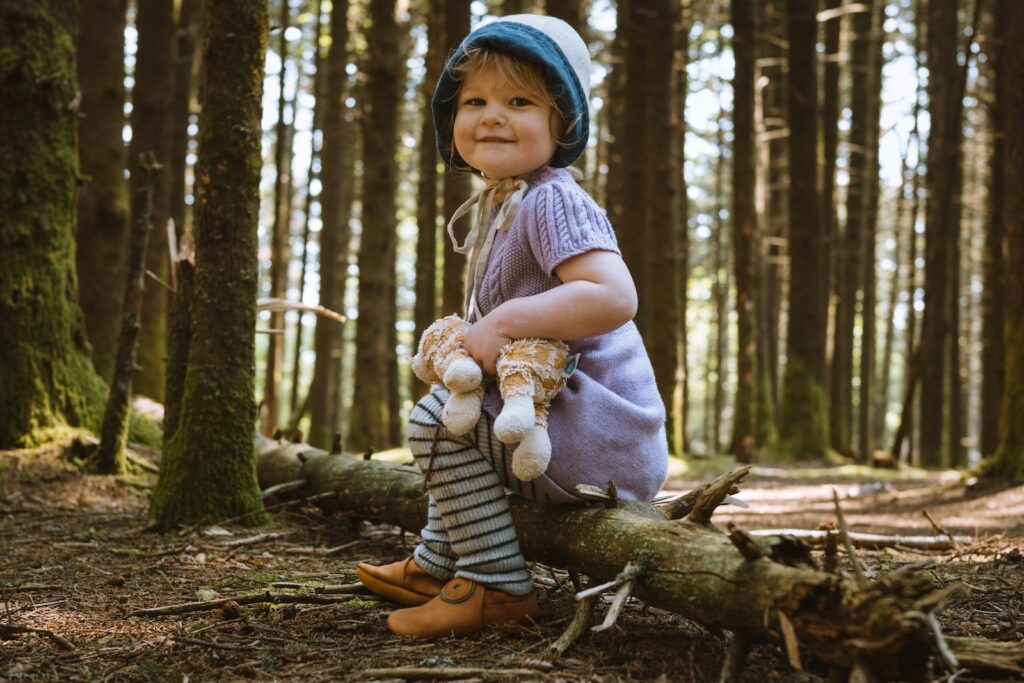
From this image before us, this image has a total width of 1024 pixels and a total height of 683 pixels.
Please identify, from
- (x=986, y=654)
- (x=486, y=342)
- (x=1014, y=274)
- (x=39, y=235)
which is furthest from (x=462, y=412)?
(x=1014, y=274)

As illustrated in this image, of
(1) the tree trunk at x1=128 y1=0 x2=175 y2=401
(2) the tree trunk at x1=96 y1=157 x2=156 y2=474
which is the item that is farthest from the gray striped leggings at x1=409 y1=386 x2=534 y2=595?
(1) the tree trunk at x1=128 y1=0 x2=175 y2=401

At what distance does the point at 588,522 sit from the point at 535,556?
33 cm

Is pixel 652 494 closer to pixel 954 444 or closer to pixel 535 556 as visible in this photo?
pixel 535 556

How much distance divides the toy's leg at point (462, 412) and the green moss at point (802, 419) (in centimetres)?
1085

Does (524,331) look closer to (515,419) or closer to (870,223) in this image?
(515,419)

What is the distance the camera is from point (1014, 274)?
6.93m

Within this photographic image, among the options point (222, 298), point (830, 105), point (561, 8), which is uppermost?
point (830, 105)

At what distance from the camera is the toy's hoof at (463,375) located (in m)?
2.58

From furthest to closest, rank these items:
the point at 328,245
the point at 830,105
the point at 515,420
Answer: the point at 830,105, the point at 328,245, the point at 515,420

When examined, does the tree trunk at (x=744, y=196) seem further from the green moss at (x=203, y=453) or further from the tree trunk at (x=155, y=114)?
the green moss at (x=203, y=453)

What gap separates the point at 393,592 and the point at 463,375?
34.9 inches

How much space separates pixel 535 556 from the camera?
291 cm

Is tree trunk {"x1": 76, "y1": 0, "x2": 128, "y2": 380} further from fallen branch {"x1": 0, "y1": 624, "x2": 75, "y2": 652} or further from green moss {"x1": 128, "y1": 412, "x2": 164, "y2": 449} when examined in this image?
fallen branch {"x1": 0, "y1": 624, "x2": 75, "y2": 652}

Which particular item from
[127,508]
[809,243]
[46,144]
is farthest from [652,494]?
[809,243]
